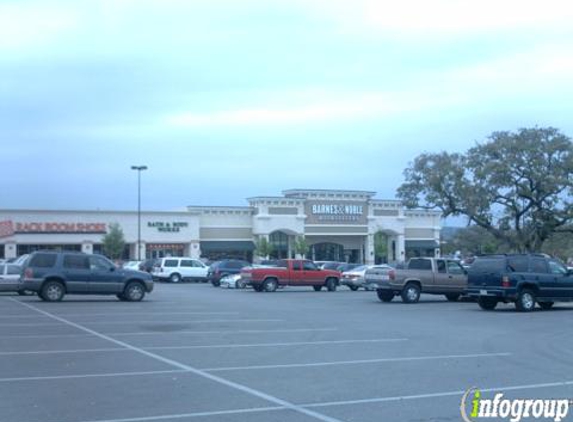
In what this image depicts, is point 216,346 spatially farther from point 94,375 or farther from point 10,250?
point 10,250

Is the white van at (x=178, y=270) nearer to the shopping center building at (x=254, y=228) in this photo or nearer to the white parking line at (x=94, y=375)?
the shopping center building at (x=254, y=228)

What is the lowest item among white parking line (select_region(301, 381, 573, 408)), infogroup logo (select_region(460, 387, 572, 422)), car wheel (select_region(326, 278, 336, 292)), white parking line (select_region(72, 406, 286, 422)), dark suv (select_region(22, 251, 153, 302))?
infogroup logo (select_region(460, 387, 572, 422))

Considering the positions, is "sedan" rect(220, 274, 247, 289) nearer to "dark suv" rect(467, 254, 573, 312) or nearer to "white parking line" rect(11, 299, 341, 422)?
"dark suv" rect(467, 254, 573, 312)

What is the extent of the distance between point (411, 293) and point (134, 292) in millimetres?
10300

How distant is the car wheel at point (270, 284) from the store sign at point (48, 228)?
38.0 metres

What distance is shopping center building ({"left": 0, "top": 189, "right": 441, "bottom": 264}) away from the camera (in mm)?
74750

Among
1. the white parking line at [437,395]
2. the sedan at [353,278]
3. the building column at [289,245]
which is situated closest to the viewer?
the white parking line at [437,395]

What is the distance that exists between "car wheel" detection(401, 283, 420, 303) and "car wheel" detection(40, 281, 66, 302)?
12.4 meters

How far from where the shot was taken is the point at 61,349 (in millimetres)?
16219

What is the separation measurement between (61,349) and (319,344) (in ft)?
16.3

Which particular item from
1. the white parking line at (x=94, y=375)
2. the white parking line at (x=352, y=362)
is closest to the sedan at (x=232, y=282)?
the white parking line at (x=352, y=362)

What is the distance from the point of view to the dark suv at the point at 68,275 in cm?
3027

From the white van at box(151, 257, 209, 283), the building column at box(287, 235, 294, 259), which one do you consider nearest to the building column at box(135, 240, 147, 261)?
the building column at box(287, 235, 294, 259)

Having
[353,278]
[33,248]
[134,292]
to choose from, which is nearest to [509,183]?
[353,278]
